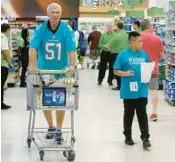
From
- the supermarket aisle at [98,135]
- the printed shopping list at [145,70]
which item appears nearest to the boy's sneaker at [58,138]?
the supermarket aisle at [98,135]

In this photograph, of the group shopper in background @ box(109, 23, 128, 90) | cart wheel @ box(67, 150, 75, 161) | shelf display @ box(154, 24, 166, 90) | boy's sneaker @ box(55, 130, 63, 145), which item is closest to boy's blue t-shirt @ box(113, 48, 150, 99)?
boy's sneaker @ box(55, 130, 63, 145)

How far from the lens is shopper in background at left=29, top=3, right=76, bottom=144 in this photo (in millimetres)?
5539

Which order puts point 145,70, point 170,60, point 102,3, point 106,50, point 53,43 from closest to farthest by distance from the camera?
1. point 53,43
2. point 145,70
3. point 170,60
4. point 106,50
5. point 102,3

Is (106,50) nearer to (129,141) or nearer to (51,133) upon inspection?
(129,141)

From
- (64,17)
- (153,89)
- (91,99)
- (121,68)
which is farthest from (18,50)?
(121,68)

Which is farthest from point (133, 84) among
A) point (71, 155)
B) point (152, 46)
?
point (152, 46)

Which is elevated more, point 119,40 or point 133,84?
point 119,40

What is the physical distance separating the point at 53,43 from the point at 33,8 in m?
11.5

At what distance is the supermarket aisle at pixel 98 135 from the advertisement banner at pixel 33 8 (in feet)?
22.7

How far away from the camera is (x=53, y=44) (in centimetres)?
562

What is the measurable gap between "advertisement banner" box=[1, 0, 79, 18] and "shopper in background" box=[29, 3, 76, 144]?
11.1m

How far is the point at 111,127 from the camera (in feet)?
23.7

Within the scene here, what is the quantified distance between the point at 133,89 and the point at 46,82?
3.81ft

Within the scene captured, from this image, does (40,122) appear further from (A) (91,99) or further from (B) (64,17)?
(B) (64,17)
